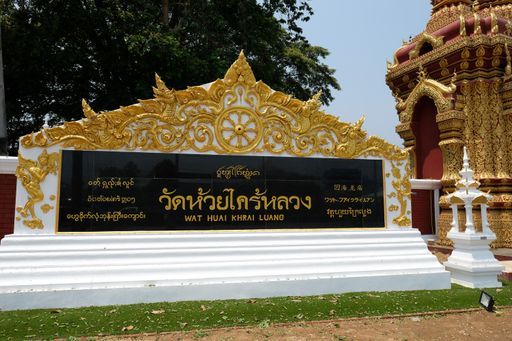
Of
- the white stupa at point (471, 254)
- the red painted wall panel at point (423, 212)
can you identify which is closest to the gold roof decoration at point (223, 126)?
the white stupa at point (471, 254)

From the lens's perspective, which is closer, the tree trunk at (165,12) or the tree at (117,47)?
the tree at (117,47)

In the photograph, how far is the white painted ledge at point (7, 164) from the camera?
8.17 m

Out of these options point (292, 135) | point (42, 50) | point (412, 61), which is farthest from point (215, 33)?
point (292, 135)

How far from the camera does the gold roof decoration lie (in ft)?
19.5

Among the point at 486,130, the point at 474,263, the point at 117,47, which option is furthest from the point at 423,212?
the point at 117,47

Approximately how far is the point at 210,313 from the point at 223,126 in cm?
285

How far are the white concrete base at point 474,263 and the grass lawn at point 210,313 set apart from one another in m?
0.81

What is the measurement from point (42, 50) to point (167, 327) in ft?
41.5

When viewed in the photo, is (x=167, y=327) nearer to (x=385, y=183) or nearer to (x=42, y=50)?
(x=385, y=183)

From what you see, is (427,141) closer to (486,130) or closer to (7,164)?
(486,130)

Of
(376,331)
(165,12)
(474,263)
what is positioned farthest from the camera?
(165,12)

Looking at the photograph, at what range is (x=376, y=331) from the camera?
15.1 ft

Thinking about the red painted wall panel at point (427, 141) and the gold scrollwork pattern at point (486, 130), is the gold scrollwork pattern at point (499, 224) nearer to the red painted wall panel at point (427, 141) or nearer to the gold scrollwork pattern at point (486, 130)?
the gold scrollwork pattern at point (486, 130)

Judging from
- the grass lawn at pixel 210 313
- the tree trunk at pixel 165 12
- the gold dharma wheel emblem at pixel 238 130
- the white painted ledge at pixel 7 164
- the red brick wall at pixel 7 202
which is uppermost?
the tree trunk at pixel 165 12
